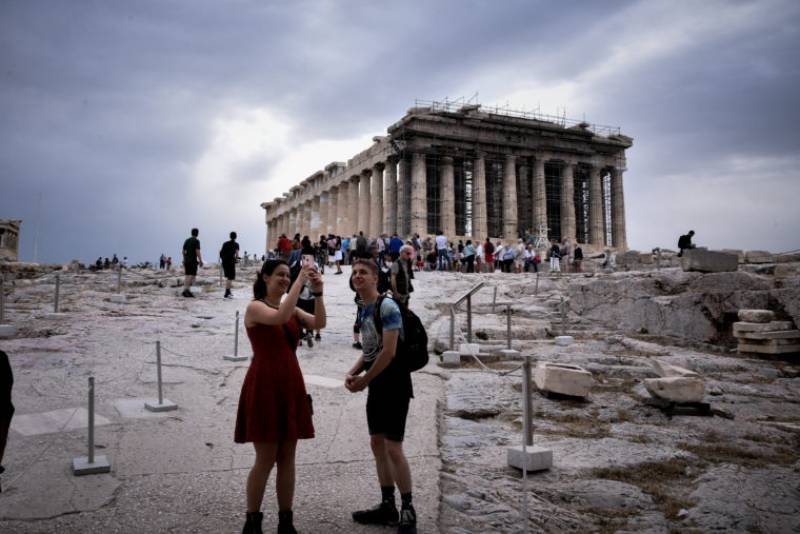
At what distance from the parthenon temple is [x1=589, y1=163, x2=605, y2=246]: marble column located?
0.07 metres

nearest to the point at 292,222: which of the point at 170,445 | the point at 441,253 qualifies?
the point at 441,253

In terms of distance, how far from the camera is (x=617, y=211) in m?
40.6

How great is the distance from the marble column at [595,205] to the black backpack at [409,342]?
123ft

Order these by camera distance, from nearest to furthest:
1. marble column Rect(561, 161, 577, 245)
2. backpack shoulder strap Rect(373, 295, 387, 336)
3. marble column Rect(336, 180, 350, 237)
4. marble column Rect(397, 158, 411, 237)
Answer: backpack shoulder strap Rect(373, 295, 387, 336)
marble column Rect(397, 158, 411, 237)
marble column Rect(561, 161, 577, 245)
marble column Rect(336, 180, 350, 237)

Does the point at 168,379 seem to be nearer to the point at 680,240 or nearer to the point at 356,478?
the point at 356,478

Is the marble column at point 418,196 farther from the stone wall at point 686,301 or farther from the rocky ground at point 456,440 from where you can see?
the rocky ground at point 456,440

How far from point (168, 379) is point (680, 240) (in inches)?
718

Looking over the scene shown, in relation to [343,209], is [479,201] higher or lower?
lower

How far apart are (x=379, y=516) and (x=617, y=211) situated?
133ft

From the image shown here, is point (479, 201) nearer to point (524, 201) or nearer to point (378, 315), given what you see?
point (524, 201)


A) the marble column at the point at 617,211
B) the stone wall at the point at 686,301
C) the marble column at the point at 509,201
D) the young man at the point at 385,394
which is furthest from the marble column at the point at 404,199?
the young man at the point at 385,394

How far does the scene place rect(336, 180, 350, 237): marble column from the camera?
138 ft

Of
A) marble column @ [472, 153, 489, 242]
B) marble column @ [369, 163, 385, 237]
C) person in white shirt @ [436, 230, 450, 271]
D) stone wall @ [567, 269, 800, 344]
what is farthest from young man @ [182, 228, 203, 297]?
marble column @ [369, 163, 385, 237]

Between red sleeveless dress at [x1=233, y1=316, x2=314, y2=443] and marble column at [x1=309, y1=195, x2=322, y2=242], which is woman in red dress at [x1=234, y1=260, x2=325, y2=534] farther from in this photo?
marble column at [x1=309, y1=195, x2=322, y2=242]
